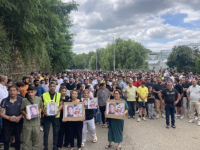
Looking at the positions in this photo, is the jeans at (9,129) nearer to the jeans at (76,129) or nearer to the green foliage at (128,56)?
the jeans at (76,129)

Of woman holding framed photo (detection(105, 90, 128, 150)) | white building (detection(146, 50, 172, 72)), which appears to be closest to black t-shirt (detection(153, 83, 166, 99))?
woman holding framed photo (detection(105, 90, 128, 150))

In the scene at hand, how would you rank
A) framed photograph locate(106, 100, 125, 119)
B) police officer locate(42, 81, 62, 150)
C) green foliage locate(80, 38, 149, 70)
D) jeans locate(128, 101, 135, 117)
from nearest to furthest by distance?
police officer locate(42, 81, 62, 150) < framed photograph locate(106, 100, 125, 119) < jeans locate(128, 101, 135, 117) < green foliage locate(80, 38, 149, 70)

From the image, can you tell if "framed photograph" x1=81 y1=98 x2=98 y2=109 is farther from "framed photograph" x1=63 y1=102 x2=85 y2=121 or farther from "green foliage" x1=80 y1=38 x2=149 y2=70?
"green foliage" x1=80 y1=38 x2=149 y2=70

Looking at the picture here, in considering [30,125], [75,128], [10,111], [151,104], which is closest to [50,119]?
[30,125]

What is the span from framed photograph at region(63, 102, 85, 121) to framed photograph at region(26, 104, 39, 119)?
31.6 inches

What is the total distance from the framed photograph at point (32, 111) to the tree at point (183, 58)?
1378 inches

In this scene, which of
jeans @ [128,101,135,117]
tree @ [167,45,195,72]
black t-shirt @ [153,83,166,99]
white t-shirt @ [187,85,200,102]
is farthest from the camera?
tree @ [167,45,195,72]

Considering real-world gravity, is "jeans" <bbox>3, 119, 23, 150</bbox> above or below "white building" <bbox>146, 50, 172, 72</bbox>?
below

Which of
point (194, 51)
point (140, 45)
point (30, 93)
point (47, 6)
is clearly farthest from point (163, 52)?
point (30, 93)

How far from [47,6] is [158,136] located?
948 cm

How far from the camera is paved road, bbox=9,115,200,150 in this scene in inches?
233

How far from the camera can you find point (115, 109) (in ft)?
18.3

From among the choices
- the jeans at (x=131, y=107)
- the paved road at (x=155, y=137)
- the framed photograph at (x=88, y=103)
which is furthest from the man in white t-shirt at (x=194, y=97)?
the framed photograph at (x=88, y=103)

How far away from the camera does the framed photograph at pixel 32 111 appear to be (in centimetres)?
471
